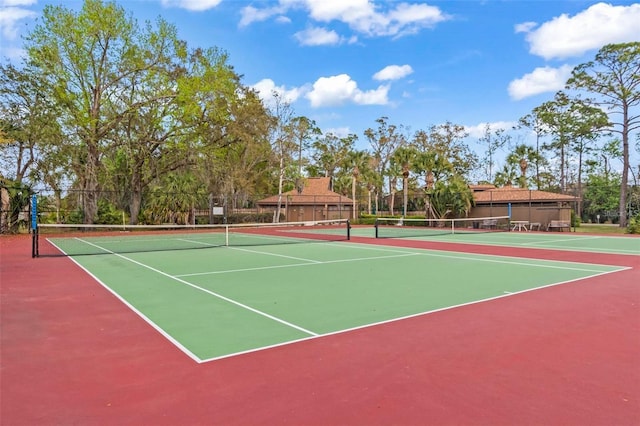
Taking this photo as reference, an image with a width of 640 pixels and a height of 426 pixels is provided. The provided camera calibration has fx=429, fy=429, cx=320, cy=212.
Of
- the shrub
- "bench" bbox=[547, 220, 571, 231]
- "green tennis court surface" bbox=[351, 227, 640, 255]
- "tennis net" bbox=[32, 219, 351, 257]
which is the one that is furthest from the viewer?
"bench" bbox=[547, 220, 571, 231]

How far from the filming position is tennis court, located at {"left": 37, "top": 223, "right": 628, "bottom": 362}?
5395 mm

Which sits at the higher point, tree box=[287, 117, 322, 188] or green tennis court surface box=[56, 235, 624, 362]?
tree box=[287, 117, 322, 188]

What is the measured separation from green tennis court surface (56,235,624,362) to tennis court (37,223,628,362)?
17 mm

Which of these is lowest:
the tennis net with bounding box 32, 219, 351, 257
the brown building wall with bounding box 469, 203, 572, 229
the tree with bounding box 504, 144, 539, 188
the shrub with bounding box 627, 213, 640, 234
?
the tennis net with bounding box 32, 219, 351, 257

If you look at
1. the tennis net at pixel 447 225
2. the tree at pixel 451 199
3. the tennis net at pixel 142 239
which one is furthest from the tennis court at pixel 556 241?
the tree at pixel 451 199

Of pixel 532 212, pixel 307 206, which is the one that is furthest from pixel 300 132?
pixel 532 212

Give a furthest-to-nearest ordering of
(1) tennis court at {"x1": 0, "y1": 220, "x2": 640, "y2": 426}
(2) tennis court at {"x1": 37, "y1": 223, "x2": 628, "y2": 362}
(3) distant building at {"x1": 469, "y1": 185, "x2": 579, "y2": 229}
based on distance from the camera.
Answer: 1. (3) distant building at {"x1": 469, "y1": 185, "x2": 579, "y2": 229}
2. (2) tennis court at {"x1": 37, "y1": 223, "x2": 628, "y2": 362}
3. (1) tennis court at {"x1": 0, "y1": 220, "x2": 640, "y2": 426}

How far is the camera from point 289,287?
8.20 m

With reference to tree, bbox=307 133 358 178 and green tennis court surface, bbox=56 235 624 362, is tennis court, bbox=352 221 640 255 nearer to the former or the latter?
green tennis court surface, bbox=56 235 624 362

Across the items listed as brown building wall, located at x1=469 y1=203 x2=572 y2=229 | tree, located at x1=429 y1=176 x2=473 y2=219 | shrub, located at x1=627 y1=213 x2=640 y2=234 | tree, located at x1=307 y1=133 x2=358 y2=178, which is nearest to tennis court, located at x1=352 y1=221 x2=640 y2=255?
shrub, located at x1=627 y1=213 x2=640 y2=234

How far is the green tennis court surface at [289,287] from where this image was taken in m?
5.40

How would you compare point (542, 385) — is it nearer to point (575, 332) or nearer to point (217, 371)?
point (575, 332)

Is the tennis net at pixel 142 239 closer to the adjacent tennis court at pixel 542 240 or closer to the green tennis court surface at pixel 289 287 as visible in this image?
the green tennis court surface at pixel 289 287

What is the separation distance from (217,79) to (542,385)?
30.0 meters
